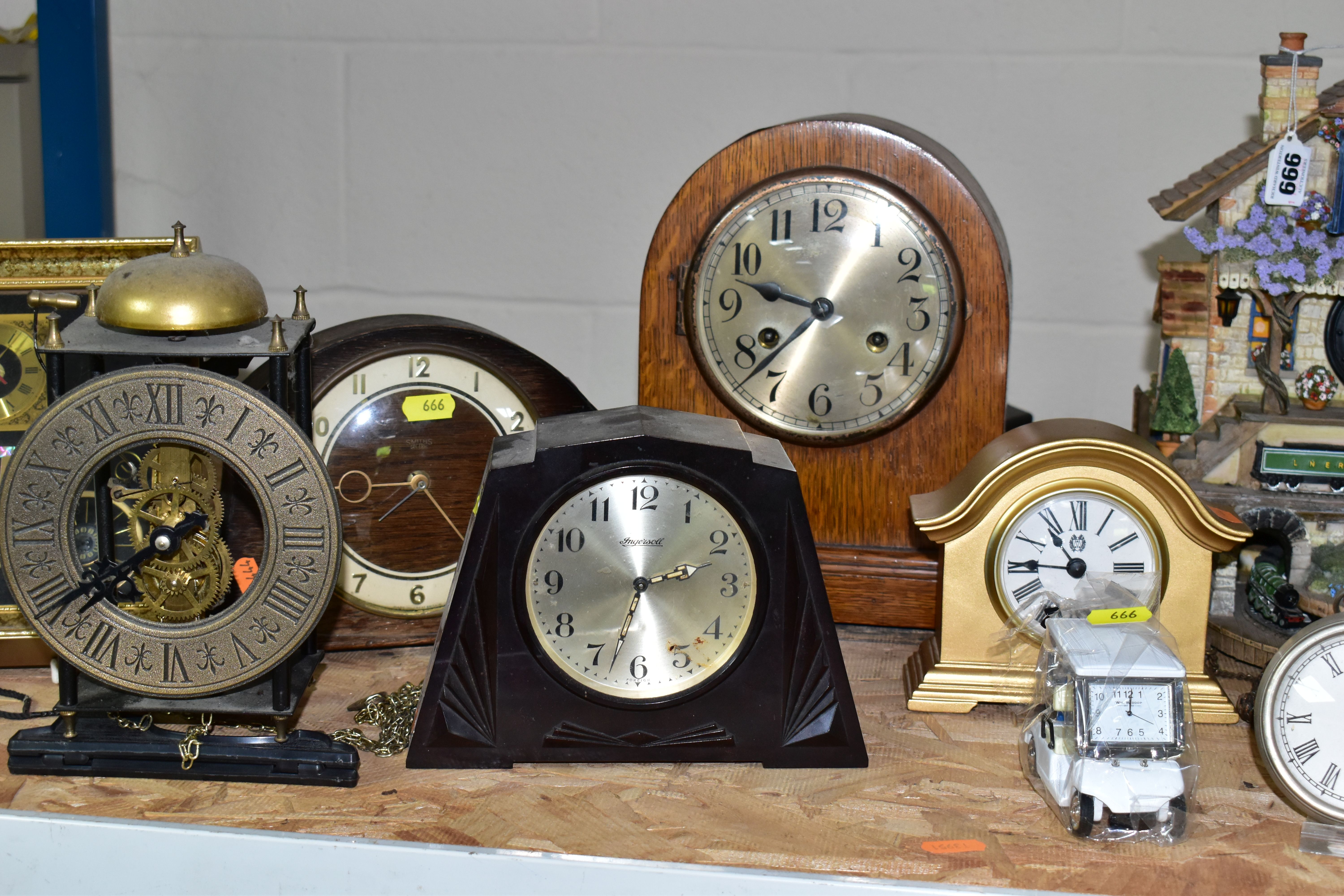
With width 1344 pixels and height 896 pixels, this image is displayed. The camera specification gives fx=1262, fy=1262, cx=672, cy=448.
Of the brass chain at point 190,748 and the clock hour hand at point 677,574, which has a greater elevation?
the clock hour hand at point 677,574

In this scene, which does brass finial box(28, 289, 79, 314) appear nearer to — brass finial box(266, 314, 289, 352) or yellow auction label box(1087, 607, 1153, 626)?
brass finial box(266, 314, 289, 352)

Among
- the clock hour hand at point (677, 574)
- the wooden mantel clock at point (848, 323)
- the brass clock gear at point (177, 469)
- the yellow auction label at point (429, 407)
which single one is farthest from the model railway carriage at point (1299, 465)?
the brass clock gear at point (177, 469)

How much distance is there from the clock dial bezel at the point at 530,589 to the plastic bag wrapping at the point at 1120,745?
0.31 metres

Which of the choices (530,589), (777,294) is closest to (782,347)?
(777,294)

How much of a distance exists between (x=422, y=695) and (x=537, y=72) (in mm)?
1130

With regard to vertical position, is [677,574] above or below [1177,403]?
below

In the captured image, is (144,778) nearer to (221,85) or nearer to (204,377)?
(204,377)

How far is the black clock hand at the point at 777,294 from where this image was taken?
155 cm

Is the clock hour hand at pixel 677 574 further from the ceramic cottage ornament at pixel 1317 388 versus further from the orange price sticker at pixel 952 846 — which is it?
the ceramic cottage ornament at pixel 1317 388

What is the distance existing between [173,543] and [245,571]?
0.11 meters

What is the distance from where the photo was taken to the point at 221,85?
2100 millimetres

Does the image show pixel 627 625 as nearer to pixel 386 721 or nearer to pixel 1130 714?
pixel 386 721

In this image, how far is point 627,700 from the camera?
1.33 metres

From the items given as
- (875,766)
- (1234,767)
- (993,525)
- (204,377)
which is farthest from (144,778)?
(1234,767)
